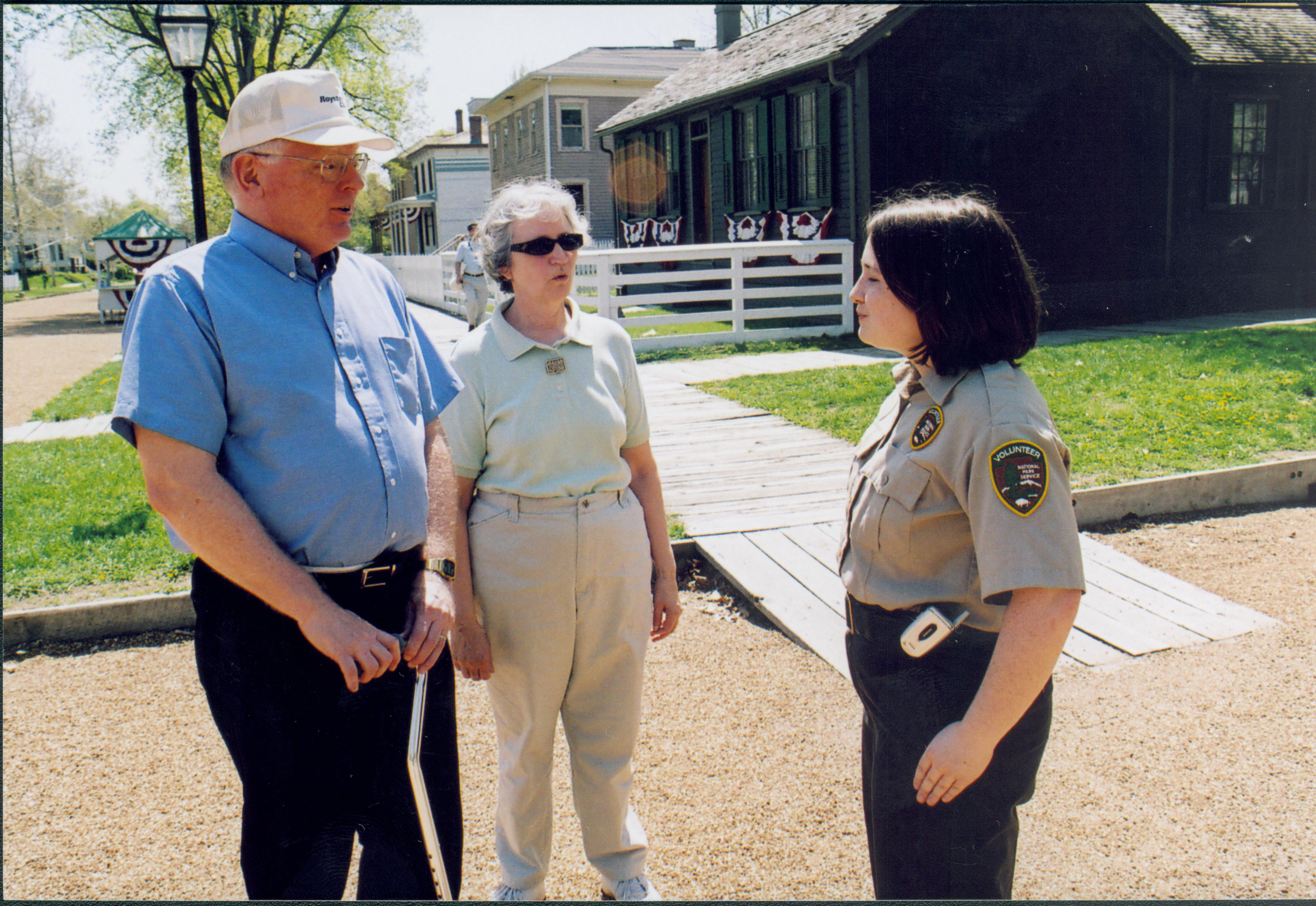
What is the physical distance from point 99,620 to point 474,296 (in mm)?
12334

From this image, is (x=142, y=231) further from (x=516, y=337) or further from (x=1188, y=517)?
(x=516, y=337)

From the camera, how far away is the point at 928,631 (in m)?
1.86

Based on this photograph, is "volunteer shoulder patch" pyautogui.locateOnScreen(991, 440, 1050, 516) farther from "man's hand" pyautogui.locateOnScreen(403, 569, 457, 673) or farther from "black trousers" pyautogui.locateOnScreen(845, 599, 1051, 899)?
"man's hand" pyautogui.locateOnScreen(403, 569, 457, 673)

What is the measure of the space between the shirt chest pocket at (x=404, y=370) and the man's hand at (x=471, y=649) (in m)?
0.59

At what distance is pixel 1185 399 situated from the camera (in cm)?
817

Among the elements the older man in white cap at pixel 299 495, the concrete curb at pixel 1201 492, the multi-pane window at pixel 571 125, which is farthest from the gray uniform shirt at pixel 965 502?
the multi-pane window at pixel 571 125

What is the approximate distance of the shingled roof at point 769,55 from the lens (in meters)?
13.6

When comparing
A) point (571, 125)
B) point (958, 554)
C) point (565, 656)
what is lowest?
point (565, 656)

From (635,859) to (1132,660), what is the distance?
2.42 meters

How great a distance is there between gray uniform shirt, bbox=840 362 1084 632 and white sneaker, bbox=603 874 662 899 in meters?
1.24

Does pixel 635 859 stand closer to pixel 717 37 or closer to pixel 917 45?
pixel 917 45

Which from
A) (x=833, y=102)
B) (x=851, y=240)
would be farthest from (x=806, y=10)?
(x=851, y=240)

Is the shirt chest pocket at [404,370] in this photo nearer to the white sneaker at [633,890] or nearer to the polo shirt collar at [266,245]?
the polo shirt collar at [266,245]

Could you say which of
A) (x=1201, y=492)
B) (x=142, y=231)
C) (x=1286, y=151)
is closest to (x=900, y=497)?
(x=1201, y=492)
